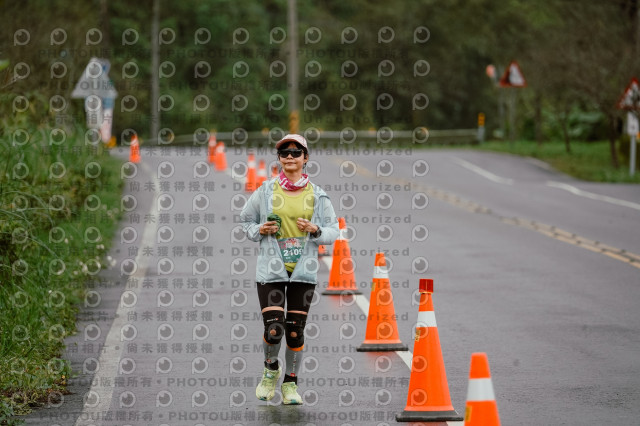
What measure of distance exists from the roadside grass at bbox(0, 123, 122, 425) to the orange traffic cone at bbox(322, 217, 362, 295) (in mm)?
2673

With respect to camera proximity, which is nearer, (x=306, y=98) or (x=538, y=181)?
(x=538, y=181)

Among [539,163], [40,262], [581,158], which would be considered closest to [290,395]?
[40,262]

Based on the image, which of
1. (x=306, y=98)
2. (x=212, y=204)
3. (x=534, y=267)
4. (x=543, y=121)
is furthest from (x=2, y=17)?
(x=306, y=98)

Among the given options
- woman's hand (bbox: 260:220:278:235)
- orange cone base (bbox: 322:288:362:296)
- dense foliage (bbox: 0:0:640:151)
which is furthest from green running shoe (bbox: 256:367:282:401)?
dense foliage (bbox: 0:0:640:151)

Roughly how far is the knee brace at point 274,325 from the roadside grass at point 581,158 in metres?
25.6

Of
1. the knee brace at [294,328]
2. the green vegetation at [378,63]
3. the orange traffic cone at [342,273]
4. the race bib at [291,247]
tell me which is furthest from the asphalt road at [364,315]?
the green vegetation at [378,63]

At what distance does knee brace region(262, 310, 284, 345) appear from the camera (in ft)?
28.3

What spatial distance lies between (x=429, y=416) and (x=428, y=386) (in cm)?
18

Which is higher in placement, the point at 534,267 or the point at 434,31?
the point at 434,31

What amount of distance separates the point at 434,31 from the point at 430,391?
2510 inches

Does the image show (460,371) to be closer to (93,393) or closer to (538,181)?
(93,393)

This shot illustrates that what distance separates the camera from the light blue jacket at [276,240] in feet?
28.0

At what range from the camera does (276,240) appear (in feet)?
28.0

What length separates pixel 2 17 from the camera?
22500mm
